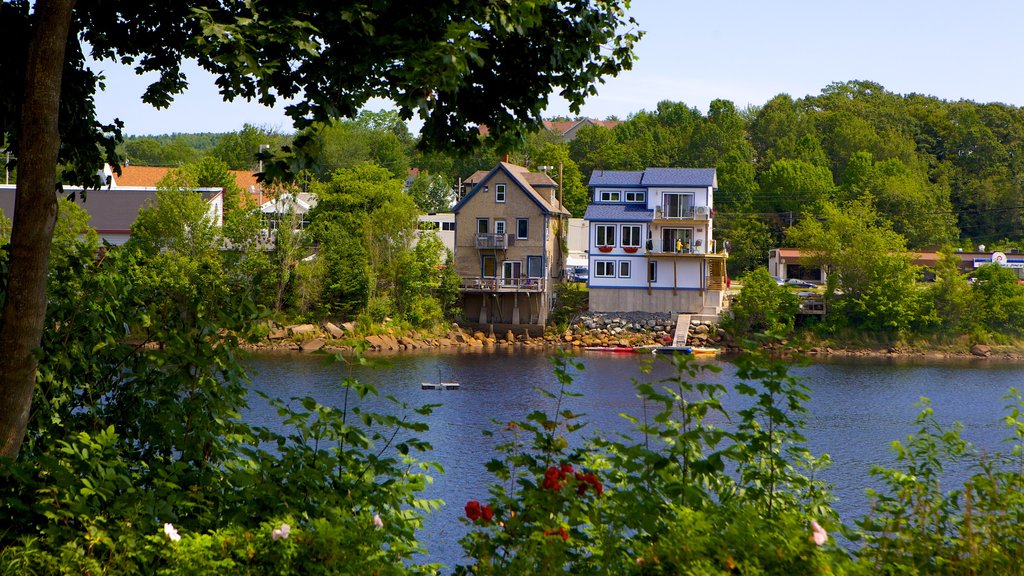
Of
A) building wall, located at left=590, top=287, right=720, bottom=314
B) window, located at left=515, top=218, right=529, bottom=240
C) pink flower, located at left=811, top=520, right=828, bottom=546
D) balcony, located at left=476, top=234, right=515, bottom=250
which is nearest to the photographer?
pink flower, located at left=811, top=520, right=828, bottom=546

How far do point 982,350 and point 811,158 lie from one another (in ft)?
96.1

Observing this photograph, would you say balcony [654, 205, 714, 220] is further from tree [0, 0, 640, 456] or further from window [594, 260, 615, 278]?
tree [0, 0, 640, 456]

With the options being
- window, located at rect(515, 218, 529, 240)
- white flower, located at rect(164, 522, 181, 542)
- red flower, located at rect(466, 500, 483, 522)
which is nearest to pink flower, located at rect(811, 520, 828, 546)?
red flower, located at rect(466, 500, 483, 522)

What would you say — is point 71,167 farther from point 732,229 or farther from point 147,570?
point 732,229

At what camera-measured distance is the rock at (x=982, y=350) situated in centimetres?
5041

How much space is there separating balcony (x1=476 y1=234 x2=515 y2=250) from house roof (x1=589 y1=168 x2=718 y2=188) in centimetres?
507

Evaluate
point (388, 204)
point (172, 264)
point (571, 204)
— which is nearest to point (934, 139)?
point (571, 204)

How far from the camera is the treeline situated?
68.8 meters

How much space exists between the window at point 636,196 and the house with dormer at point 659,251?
6cm

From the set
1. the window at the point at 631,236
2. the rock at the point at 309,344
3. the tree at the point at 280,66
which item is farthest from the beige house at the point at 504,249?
the tree at the point at 280,66

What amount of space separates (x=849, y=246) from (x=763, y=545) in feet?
176

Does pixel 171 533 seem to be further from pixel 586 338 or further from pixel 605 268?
pixel 605 268

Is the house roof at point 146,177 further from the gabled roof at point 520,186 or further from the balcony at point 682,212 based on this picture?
the balcony at point 682,212

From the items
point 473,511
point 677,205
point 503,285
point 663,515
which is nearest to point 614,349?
point 503,285
